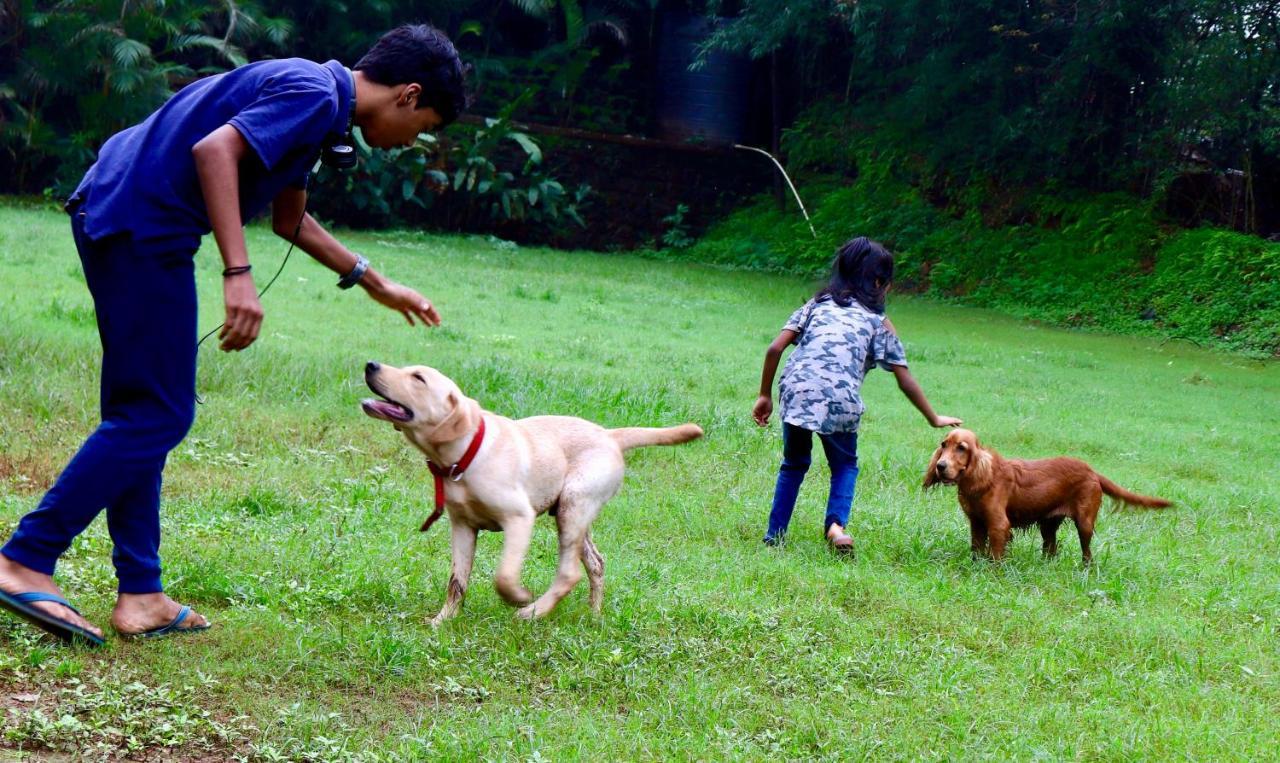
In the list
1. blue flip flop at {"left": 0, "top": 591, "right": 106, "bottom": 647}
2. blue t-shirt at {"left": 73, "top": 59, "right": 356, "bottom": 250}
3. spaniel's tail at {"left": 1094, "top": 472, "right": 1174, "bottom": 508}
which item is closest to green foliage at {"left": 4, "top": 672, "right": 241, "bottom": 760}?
blue flip flop at {"left": 0, "top": 591, "right": 106, "bottom": 647}

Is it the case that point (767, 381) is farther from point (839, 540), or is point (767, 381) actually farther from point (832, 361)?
point (839, 540)

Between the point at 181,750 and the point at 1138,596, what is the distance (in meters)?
4.44

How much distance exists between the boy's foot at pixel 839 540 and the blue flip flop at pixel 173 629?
3.32 m

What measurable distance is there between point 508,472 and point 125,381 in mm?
1428

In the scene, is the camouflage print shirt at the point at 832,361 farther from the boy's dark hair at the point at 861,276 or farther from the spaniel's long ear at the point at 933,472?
the spaniel's long ear at the point at 933,472

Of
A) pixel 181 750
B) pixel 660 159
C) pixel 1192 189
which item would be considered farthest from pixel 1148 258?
pixel 181 750

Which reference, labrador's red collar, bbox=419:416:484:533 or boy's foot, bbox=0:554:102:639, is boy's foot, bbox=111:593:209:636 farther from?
labrador's red collar, bbox=419:416:484:533

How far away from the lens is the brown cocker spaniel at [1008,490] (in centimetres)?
668

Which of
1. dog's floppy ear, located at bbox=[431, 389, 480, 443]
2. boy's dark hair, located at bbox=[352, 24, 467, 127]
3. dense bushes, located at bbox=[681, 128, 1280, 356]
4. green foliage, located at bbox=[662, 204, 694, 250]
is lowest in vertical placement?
green foliage, located at bbox=[662, 204, 694, 250]

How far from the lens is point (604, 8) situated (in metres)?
29.6

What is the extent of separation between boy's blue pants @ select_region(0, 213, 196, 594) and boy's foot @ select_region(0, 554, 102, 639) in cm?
2

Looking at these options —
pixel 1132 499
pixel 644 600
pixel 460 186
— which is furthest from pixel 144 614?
pixel 460 186

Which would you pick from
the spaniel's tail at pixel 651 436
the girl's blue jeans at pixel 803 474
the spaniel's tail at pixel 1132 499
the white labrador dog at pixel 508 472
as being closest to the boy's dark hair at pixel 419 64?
the white labrador dog at pixel 508 472

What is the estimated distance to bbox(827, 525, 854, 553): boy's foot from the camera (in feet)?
22.1
